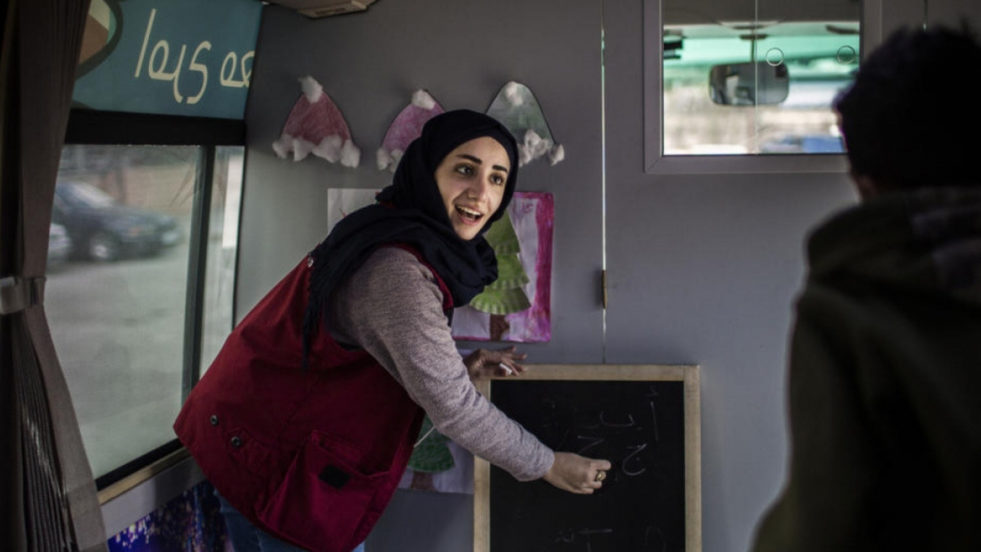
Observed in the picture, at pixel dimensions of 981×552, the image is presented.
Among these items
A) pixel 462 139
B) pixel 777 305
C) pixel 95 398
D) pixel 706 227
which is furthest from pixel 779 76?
pixel 95 398

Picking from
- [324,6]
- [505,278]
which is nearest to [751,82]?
[505,278]

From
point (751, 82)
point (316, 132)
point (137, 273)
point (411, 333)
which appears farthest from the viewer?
point (316, 132)

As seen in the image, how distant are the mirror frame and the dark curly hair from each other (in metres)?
1.29

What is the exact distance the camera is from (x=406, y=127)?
2.19 metres

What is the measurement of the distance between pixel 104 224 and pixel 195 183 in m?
0.35

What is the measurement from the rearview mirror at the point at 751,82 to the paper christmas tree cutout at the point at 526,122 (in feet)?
1.34

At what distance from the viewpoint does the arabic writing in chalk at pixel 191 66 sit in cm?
186

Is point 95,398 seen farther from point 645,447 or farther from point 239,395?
point 645,447

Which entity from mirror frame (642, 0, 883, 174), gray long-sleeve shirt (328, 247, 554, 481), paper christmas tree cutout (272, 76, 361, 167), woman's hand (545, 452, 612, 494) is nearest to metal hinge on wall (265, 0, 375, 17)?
paper christmas tree cutout (272, 76, 361, 167)

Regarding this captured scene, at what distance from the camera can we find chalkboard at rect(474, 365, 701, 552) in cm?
209

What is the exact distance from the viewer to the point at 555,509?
2125 mm

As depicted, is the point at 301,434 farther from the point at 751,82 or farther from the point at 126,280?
the point at 751,82

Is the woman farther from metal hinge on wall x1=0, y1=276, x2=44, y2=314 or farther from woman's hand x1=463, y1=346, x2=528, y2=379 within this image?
metal hinge on wall x1=0, y1=276, x2=44, y2=314

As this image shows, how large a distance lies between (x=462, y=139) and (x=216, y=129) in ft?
2.33
